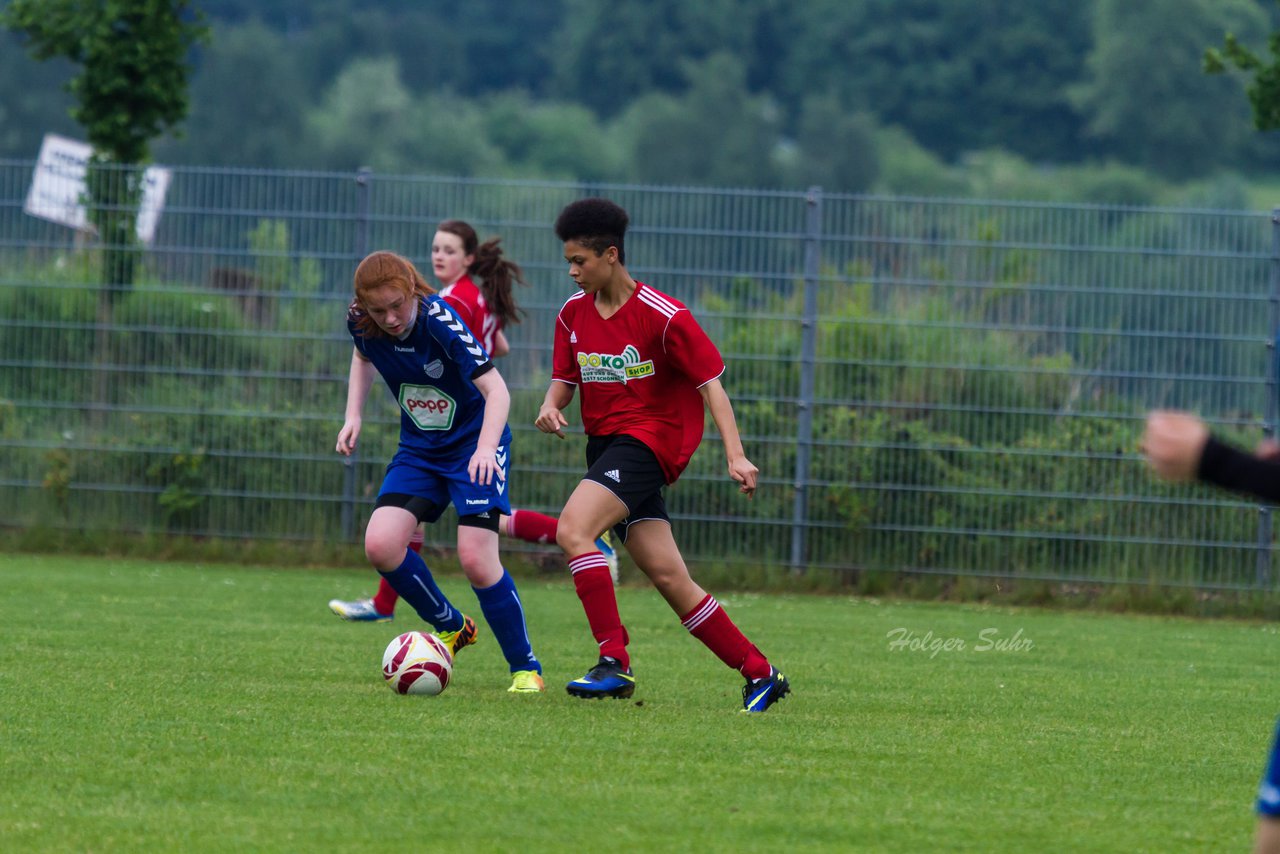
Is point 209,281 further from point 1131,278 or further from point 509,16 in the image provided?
point 509,16

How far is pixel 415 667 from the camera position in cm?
670

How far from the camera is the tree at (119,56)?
13.5m

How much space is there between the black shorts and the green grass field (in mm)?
706

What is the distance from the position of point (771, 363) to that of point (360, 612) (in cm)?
386

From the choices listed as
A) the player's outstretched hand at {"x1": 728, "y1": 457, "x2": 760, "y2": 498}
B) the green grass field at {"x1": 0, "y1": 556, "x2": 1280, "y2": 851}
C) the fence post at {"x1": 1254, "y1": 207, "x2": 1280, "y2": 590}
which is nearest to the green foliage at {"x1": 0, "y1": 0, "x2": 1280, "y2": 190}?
the fence post at {"x1": 1254, "y1": 207, "x2": 1280, "y2": 590}

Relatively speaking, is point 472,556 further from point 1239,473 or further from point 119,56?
point 119,56

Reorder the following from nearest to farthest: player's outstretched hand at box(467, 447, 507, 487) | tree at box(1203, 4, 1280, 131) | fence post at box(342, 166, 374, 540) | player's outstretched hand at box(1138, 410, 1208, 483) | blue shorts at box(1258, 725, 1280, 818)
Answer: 1. player's outstretched hand at box(1138, 410, 1208, 483)
2. blue shorts at box(1258, 725, 1280, 818)
3. player's outstretched hand at box(467, 447, 507, 487)
4. fence post at box(342, 166, 374, 540)
5. tree at box(1203, 4, 1280, 131)

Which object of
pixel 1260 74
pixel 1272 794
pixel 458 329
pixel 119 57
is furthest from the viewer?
pixel 119 57

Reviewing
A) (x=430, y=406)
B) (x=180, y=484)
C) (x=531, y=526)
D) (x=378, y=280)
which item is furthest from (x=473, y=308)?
(x=180, y=484)

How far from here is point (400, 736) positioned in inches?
225

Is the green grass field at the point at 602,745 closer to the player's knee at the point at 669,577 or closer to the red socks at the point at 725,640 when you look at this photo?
the red socks at the point at 725,640

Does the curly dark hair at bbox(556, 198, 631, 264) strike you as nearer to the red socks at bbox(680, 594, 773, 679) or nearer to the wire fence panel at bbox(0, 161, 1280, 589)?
the red socks at bbox(680, 594, 773, 679)

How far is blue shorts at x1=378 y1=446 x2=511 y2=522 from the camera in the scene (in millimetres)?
7047

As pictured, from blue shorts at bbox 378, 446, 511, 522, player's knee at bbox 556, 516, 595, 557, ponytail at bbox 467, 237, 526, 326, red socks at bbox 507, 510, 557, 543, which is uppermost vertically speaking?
ponytail at bbox 467, 237, 526, 326
